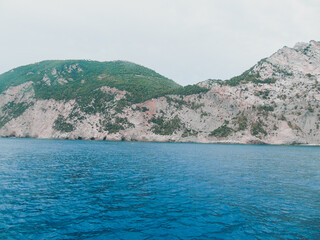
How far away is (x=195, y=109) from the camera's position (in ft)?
→ 468

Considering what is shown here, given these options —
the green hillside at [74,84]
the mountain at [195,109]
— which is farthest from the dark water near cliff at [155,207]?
the green hillside at [74,84]

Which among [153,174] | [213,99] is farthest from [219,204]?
[213,99]

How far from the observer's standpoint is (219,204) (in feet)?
61.5

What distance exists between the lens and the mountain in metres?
121

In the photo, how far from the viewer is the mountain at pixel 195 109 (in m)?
121

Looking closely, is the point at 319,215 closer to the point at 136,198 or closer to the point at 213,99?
the point at 136,198

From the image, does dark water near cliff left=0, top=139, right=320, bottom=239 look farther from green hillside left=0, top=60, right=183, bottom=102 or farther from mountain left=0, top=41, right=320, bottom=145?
green hillside left=0, top=60, right=183, bottom=102

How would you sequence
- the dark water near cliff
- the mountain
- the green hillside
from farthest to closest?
the green hillside → the mountain → the dark water near cliff

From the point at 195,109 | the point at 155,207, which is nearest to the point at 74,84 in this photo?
the point at 195,109

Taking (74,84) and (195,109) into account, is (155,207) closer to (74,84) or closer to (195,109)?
(195,109)

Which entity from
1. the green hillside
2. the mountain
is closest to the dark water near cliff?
the mountain

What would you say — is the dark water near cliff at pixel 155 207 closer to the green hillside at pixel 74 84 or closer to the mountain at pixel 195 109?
the mountain at pixel 195 109

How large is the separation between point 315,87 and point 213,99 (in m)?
55.9

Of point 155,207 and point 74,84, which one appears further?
point 74,84
